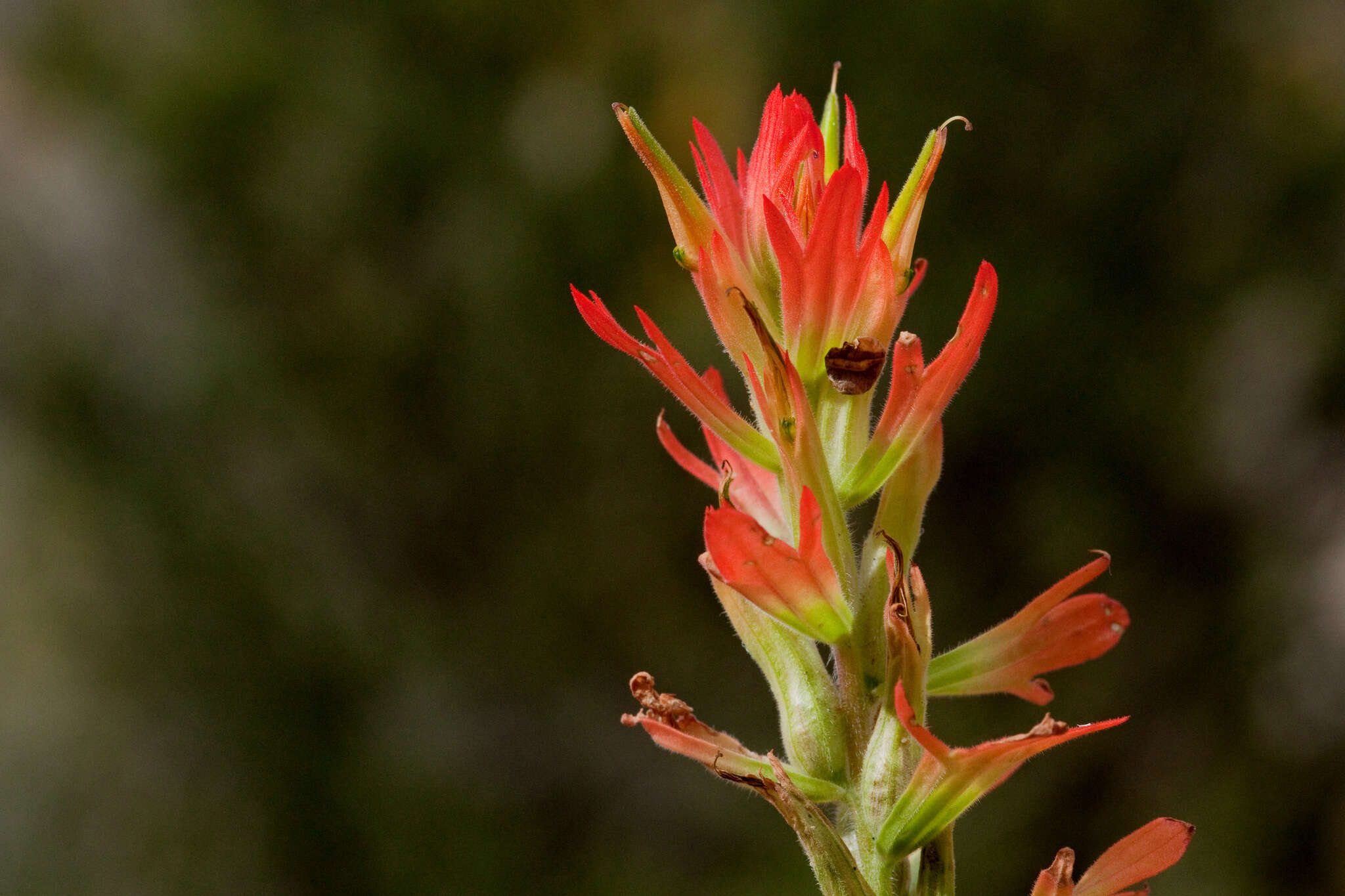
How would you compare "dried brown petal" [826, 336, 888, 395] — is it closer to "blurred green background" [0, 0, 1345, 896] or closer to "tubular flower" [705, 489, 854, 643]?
"tubular flower" [705, 489, 854, 643]

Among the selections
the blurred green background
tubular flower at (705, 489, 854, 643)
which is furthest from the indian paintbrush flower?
the blurred green background

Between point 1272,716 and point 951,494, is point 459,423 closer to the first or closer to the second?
point 951,494

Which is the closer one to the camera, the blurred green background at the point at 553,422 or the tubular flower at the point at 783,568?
the tubular flower at the point at 783,568

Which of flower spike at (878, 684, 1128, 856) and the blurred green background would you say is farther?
the blurred green background

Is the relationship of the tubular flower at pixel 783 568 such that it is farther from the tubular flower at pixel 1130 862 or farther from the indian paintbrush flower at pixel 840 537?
the tubular flower at pixel 1130 862

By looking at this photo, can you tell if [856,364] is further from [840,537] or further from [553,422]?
[553,422]

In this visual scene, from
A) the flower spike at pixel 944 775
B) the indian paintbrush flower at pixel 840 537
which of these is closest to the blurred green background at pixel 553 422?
the indian paintbrush flower at pixel 840 537

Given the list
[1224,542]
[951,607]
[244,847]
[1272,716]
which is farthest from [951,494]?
[244,847]
